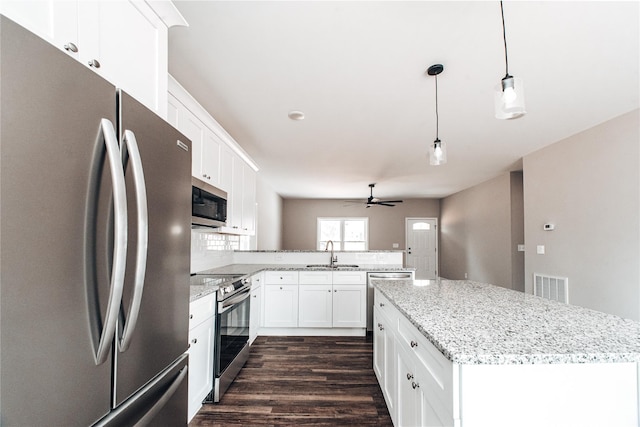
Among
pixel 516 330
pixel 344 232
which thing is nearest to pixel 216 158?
pixel 516 330

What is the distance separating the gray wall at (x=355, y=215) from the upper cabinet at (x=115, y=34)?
8.14 metres

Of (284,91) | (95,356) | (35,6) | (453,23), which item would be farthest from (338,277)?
(35,6)

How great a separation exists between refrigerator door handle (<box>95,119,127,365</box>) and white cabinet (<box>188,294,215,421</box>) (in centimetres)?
119

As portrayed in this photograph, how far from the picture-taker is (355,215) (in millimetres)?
9555

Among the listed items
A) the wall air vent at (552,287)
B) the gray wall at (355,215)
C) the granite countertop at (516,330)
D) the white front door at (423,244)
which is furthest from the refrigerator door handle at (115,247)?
the white front door at (423,244)

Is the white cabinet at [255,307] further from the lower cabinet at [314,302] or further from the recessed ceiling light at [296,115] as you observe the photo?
the recessed ceiling light at [296,115]

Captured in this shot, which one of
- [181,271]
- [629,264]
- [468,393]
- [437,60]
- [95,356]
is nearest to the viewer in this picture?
[95,356]

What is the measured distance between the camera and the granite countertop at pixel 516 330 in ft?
3.29

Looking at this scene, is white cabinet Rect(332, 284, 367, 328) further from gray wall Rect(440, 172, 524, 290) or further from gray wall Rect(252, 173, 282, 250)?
gray wall Rect(440, 172, 524, 290)

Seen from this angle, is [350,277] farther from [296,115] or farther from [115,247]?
[115,247]

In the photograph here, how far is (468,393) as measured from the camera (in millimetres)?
988

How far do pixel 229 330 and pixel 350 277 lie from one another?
1.88 m

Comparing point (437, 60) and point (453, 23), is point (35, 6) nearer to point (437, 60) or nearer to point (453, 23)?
point (453, 23)

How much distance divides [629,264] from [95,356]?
424cm
